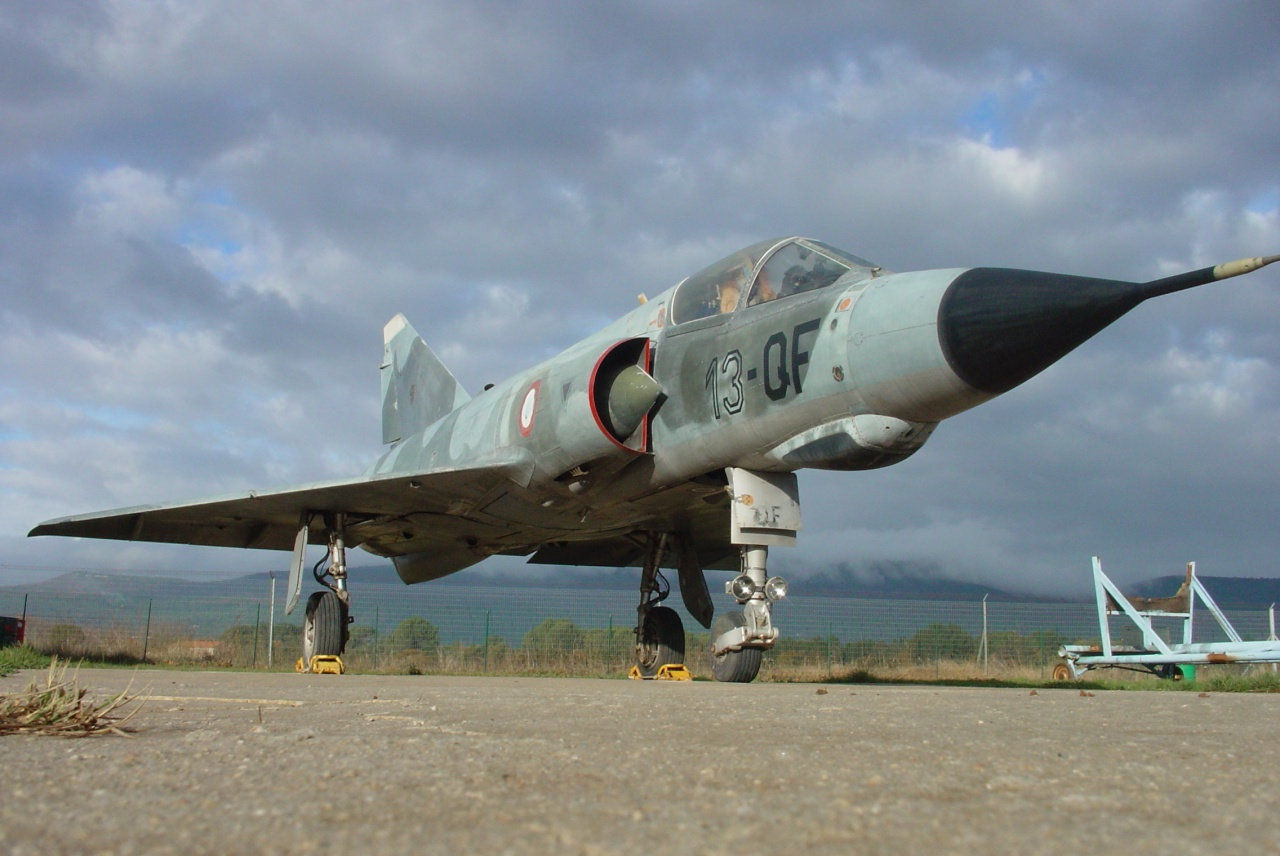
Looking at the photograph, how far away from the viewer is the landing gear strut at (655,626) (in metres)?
13.3

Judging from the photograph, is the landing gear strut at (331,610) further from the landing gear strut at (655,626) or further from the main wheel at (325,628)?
the landing gear strut at (655,626)

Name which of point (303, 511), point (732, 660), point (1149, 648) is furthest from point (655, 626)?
point (1149, 648)

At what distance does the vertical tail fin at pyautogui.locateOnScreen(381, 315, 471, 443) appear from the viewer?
1504 cm

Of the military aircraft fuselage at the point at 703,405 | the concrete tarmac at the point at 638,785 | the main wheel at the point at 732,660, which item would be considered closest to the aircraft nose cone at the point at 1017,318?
the military aircraft fuselage at the point at 703,405

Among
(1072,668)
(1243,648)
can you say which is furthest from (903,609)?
(1243,648)

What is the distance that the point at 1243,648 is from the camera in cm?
1472

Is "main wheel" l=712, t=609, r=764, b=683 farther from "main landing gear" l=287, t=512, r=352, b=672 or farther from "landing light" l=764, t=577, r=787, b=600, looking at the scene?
"main landing gear" l=287, t=512, r=352, b=672

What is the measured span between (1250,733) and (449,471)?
7.61 meters

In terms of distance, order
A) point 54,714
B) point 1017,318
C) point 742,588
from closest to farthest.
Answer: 1. point 54,714
2. point 1017,318
3. point 742,588

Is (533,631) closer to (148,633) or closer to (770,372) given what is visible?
(148,633)

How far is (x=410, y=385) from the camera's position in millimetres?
15930

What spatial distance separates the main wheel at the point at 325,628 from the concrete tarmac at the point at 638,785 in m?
7.35

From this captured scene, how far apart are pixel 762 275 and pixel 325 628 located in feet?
21.2

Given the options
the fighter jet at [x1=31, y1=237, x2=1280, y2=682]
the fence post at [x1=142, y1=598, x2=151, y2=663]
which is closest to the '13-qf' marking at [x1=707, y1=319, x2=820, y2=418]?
the fighter jet at [x1=31, y1=237, x2=1280, y2=682]
